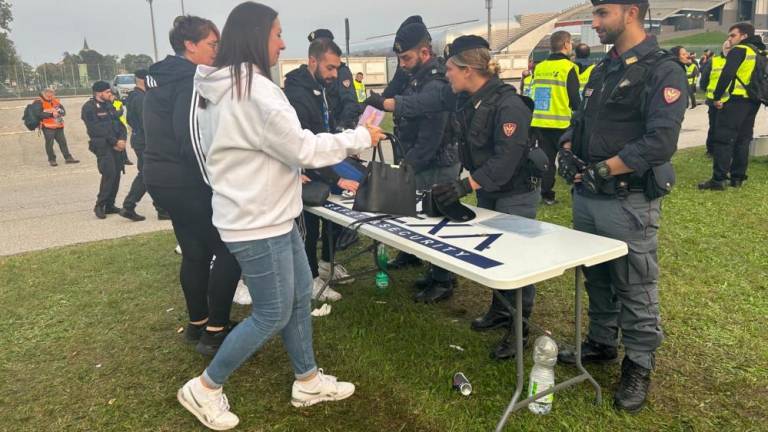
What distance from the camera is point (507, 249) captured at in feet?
8.21

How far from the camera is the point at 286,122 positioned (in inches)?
83.0

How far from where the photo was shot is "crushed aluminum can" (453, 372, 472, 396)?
2820mm

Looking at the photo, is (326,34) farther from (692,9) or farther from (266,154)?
(692,9)

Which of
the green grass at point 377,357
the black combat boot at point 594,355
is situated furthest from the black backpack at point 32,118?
the black combat boot at point 594,355

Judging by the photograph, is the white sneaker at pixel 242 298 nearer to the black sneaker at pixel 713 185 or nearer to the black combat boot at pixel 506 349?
the black combat boot at pixel 506 349

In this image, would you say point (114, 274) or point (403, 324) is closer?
point (403, 324)

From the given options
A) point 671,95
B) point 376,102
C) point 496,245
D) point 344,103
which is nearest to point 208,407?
point 496,245

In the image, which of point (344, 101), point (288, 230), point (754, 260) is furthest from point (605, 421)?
point (344, 101)

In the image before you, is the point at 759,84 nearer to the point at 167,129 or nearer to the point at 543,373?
the point at 543,373

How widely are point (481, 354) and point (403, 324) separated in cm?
62

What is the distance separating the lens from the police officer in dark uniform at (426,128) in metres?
3.97

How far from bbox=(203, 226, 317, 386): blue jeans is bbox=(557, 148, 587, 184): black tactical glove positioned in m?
1.39

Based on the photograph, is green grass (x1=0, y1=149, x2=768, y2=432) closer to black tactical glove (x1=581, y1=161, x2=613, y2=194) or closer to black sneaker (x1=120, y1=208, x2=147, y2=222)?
black tactical glove (x1=581, y1=161, x2=613, y2=194)

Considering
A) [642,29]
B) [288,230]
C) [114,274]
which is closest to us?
[288,230]
